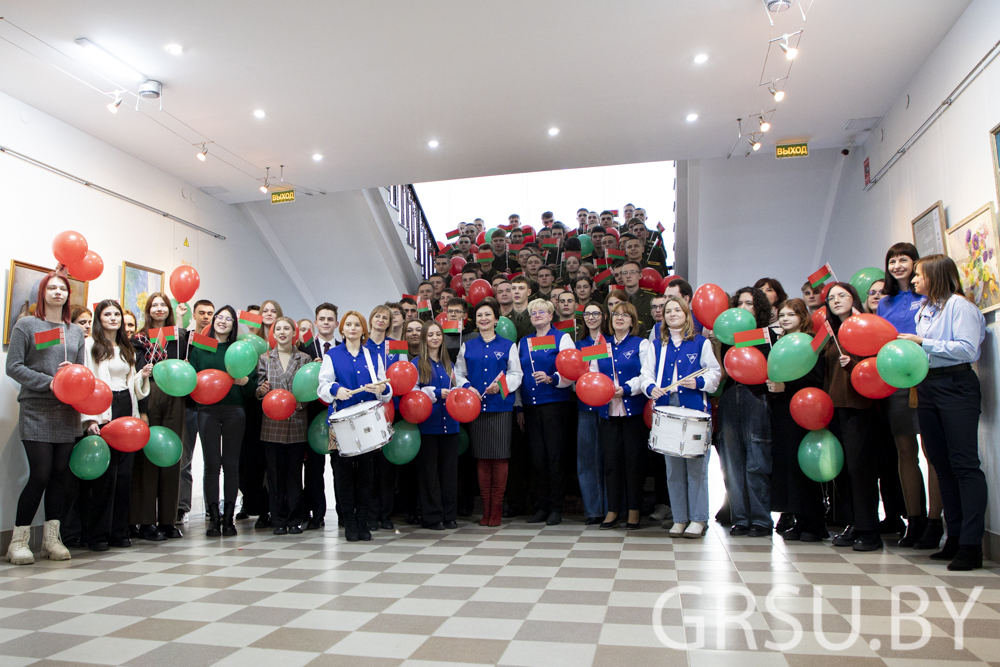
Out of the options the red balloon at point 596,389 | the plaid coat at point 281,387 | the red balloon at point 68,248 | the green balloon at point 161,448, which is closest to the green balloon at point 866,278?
the red balloon at point 596,389

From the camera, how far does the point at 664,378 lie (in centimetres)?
426

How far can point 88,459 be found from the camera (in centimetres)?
406

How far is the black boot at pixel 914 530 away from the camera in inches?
147

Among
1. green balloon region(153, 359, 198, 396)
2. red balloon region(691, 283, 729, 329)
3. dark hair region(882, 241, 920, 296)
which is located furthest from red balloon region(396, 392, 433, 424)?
dark hair region(882, 241, 920, 296)

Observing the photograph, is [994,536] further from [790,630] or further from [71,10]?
[71,10]

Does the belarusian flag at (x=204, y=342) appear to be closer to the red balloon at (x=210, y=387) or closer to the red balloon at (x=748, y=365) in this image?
the red balloon at (x=210, y=387)

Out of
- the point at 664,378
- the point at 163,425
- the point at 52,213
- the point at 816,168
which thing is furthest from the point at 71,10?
the point at 816,168

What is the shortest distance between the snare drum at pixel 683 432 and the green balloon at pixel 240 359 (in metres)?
2.70

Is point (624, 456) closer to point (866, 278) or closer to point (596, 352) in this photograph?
point (596, 352)

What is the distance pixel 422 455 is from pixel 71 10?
11.7 ft

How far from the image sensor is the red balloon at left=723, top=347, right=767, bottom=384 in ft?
12.8

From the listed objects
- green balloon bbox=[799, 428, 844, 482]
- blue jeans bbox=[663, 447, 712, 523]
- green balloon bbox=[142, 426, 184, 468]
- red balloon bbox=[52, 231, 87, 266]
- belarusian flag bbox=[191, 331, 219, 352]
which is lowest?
blue jeans bbox=[663, 447, 712, 523]

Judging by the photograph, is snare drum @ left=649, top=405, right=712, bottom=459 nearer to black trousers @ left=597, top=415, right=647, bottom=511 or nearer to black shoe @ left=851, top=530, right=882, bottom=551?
black trousers @ left=597, top=415, right=647, bottom=511

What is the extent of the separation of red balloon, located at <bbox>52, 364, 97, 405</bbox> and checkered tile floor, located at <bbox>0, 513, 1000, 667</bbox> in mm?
954
